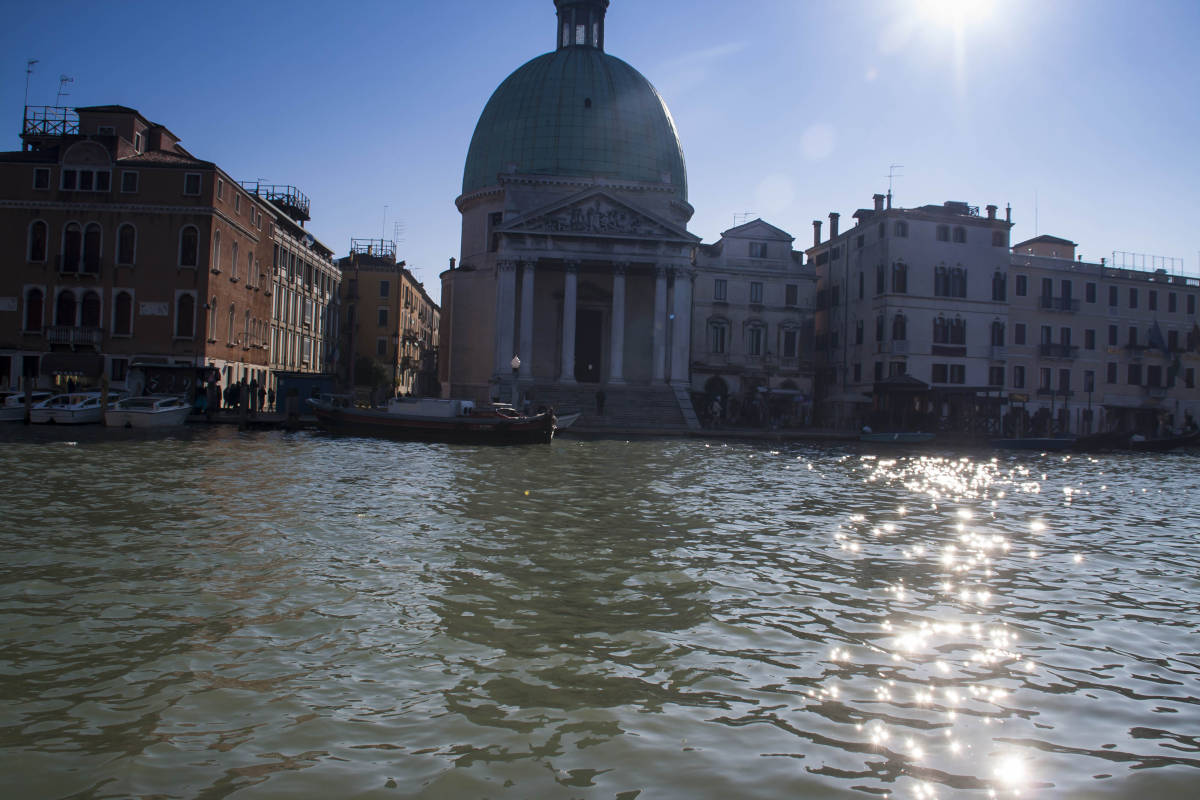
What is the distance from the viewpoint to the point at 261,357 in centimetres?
4734

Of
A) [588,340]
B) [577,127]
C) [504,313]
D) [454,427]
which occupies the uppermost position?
[577,127]

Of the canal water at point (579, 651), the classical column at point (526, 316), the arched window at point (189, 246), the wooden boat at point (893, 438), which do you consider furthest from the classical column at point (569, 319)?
the canal water at point (579, 651)

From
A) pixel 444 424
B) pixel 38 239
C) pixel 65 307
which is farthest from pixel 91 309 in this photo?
pixel 444 424

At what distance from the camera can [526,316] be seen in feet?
159

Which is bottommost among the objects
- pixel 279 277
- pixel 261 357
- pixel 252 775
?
pixel 252 775

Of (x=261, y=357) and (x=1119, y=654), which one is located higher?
(x=261, y=357)

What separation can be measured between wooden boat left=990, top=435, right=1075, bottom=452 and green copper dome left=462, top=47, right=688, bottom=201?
23.9m

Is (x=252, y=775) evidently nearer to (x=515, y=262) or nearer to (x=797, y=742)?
(x=797, y=742)

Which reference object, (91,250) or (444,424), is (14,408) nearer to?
(91,250)

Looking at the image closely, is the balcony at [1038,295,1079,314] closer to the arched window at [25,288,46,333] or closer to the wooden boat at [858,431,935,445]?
the wooden boat at [858,431,935,445]

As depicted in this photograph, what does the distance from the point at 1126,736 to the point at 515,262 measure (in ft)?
145

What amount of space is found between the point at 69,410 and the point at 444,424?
13.3 metres

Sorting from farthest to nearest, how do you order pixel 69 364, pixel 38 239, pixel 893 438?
pixel 893 438, pixel 38 239, pixel 69 364

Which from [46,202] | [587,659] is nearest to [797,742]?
[587,659]
